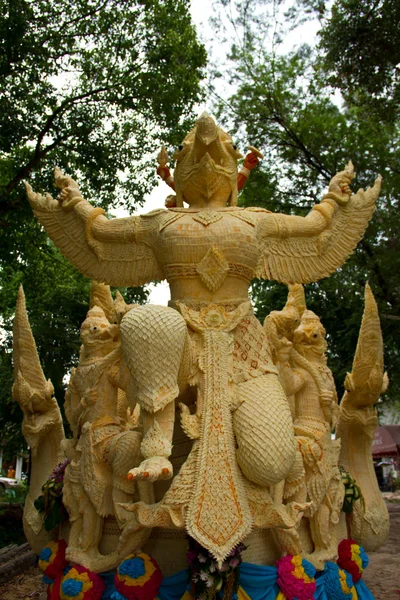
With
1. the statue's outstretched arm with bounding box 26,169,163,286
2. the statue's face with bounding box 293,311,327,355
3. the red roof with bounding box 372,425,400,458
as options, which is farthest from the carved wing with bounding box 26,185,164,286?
the red roof with bounding box 372,425,400,458

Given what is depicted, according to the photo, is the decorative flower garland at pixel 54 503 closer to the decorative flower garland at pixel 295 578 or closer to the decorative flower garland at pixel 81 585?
the decorative flower garland at pixel 81 585

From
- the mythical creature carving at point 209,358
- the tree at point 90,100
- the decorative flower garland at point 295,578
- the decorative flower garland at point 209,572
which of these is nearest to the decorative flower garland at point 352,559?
the mythical creature carving at point 209,358

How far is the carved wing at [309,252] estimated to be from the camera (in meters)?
4.43

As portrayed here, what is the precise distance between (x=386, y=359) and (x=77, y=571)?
8.46m

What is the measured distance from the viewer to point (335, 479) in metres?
4.48

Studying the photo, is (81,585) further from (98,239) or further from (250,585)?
(98,239)

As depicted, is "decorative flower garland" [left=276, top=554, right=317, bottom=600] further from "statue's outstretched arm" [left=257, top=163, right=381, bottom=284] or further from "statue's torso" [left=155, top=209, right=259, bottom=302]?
"statue's outstretched arm" [left=257, top=163, right=381, bottom=284]

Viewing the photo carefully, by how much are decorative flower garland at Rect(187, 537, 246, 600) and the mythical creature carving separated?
9 centimetres

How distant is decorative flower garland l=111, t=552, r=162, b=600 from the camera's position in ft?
11.7

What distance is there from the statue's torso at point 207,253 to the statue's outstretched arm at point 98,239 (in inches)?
7.8

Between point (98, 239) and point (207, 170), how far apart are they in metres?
0.90

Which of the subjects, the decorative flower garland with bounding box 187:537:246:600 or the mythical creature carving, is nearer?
the decorative flower garland with bounding box 187:537:246:600

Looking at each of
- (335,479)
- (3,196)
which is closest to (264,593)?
(335,479)

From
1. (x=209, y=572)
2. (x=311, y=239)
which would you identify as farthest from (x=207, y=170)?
(x=209, y=572)
